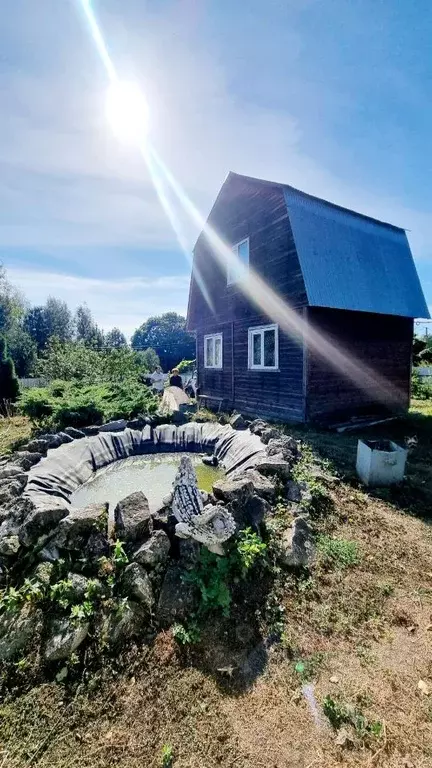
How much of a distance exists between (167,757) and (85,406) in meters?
6.36

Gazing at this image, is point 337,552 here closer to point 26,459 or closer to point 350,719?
point 350,719

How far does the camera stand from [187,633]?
7.38 feet

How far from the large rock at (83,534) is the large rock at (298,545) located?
157cm

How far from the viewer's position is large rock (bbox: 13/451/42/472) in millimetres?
4745

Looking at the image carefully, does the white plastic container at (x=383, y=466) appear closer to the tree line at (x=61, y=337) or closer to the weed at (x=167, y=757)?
the weed at (x=167, y=757)

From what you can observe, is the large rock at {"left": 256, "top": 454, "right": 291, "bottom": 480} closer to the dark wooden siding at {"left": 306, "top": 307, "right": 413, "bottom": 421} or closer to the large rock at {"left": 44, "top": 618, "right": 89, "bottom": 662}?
the large rock at {"left": 44, "top": 618, "right": 89, "bottom": 662}

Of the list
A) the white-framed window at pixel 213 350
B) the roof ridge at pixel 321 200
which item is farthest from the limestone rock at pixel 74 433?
the roof ridge at pixel 321 200

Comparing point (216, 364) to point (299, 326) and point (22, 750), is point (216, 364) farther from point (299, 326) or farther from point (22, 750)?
point (22, 750)

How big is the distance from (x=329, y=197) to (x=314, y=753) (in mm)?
11268

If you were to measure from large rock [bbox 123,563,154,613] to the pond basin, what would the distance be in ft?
4.87

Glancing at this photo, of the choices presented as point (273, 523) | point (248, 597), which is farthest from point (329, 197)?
point (248, 597)

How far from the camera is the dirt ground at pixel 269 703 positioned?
1641 mm

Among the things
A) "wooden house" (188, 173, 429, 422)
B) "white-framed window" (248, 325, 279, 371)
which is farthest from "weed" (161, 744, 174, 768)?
"white-framed window" (248, 325, 279, 371)

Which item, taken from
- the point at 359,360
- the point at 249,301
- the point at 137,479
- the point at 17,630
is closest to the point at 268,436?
the point at 137,479
